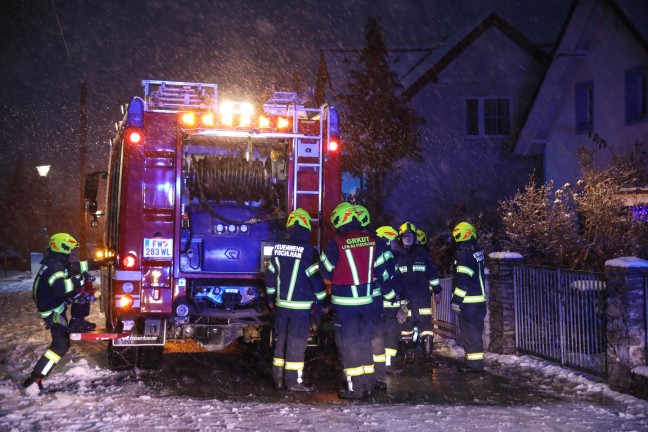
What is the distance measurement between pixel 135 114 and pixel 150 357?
9.20 ft

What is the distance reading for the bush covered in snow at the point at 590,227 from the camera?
1145 centimetres

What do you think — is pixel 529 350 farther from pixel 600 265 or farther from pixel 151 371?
pixel 151 371

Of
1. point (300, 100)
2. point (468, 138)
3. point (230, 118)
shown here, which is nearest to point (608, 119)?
point (468, 138)

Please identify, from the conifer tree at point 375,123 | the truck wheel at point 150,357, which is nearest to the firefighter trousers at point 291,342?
the truck wheel at point 150,357

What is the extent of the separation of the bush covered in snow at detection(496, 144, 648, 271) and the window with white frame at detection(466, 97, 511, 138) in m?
7.17

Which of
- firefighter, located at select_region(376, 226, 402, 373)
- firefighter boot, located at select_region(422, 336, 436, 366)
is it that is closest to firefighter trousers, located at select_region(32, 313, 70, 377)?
firefighter, located at select_region(376, 226, 402, 373)

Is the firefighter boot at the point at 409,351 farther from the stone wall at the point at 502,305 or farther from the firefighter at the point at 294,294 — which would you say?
the firefighter at the point at 294,294

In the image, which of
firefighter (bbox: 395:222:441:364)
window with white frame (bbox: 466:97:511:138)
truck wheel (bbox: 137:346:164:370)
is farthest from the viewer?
window with white frame (bbox: 466:97:511:138)

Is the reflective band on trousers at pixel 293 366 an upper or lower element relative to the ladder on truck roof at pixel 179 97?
lower

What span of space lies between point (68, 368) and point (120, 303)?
1.45m

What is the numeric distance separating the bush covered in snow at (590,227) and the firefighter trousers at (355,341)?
209 inches

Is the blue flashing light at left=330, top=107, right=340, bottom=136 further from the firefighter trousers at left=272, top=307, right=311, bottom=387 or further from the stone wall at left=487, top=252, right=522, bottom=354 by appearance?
the stone wall at left=487, top=252, right=522, bottom=354

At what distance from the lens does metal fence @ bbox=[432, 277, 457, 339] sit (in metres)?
11.6

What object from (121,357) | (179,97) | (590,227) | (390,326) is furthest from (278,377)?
(590,227)
